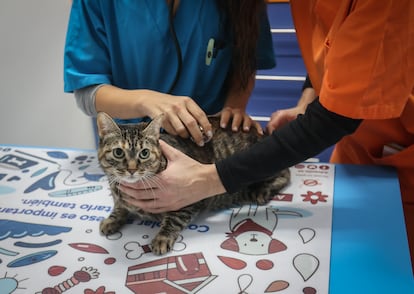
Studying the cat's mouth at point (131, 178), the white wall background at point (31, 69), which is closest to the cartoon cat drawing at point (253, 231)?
the cat's mouth at point (131, 178)

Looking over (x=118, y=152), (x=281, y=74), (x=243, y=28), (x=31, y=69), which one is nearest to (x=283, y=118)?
(x=243, y=28)

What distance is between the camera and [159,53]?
0.97 m

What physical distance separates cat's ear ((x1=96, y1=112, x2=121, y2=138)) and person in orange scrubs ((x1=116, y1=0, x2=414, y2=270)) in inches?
4.6

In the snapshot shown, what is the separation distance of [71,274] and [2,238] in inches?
8.0

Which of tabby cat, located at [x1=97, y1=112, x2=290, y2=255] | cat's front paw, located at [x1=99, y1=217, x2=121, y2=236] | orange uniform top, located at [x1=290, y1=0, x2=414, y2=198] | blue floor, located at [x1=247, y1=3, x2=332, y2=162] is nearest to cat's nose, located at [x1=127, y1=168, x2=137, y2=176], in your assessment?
tabby cat, located at [x1=97, y1=112, x2=290, y2=255]

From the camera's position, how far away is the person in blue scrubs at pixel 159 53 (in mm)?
908

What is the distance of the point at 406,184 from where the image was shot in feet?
3.09

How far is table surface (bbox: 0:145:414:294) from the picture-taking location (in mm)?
641

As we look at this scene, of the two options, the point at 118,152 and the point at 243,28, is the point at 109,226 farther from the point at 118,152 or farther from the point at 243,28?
the point at 243,28

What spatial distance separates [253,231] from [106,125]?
350mm

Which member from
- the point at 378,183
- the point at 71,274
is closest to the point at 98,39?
the point at 71,274

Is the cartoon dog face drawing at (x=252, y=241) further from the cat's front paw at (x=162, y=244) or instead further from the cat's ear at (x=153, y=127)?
the cat's ear at (x=153, y=127)

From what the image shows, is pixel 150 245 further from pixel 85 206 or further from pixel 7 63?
pixel 7 63

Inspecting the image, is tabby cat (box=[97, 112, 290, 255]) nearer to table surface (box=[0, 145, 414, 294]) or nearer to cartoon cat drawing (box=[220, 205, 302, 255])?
cartoon cat drawing (box=[220, 205, 302, 255])
